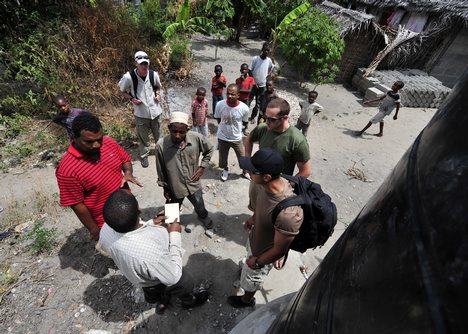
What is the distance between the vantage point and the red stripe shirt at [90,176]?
2428 mm

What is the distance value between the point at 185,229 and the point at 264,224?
2.04 meters

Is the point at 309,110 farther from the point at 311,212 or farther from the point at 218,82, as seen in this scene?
the point at 311,212

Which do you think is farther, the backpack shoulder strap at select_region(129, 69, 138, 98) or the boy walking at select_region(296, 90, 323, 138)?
the boy walking at select_region(296, 90, 323, 138)

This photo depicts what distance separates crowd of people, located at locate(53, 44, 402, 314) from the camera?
6.54 ft

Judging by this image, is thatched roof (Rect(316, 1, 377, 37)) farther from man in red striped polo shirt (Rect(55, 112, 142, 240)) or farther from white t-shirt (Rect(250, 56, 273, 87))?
man in red striped polo shirt (Rect(55, 112, 142, 240))

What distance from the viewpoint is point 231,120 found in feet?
14.0

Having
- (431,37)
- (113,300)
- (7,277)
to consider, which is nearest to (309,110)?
(113,300)

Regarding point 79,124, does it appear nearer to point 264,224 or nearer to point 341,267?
point 264,224

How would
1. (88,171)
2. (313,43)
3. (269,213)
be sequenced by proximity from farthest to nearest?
(313,43)
(88,171)
(269,213)

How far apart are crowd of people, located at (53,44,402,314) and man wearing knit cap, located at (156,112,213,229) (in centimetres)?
1

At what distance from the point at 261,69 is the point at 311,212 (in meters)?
5.59

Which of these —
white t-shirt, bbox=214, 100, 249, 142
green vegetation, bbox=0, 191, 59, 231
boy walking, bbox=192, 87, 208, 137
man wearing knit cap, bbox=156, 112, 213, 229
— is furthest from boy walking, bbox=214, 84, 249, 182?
green vegetation, bbox=0, 191, 59, 231

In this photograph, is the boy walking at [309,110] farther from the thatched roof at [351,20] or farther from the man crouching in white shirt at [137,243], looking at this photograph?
the thatched roof at [351,20]

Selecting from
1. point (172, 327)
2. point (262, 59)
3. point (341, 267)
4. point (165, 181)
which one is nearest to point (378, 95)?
point (262, 59)
